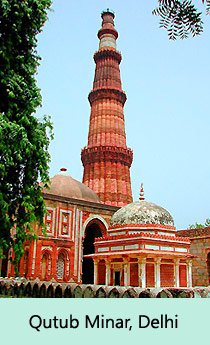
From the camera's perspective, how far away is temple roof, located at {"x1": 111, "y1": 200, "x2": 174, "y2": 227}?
18.0 meters

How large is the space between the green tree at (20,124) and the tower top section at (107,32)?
74.7 ft

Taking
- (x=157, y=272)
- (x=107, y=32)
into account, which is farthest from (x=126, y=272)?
(x=107, y=32)

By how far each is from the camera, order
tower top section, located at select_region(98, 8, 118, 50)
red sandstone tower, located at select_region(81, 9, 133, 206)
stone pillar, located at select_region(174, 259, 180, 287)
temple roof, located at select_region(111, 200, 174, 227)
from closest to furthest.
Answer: stone pillar, located at select_region(174, 259, 180, 287), temple roof, located at select_region(111, 200, 174, 227), red sandstone tower, located at select_region(81, 9, 133, 206), tower top section, located at select_region(98, 8, 118, 50)

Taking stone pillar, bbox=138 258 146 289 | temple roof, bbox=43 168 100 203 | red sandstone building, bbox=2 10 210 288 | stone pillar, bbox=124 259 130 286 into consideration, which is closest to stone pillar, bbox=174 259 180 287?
red sandstone building, bbox=2 10 210 288

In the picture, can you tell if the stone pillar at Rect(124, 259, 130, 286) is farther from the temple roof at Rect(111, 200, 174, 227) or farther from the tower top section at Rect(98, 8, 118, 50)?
the tower top section at Rect(98, 8, 118, 50)

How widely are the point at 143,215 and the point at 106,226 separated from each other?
16.0 ft

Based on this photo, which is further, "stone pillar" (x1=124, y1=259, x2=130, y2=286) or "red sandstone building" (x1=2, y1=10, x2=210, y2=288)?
"red sandstone building" (x1=2, y1=10, x2=210, y2=288)

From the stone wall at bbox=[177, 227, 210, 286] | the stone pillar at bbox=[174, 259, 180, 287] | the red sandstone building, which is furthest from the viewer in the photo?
the stone wall at bbox=[177, 227, 210, 286]

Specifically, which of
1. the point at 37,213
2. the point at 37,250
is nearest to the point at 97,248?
the point at 37,250

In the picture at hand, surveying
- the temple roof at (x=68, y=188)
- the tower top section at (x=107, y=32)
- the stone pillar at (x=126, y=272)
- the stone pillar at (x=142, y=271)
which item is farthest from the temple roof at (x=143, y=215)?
the tower top section at (x=107, y=32)

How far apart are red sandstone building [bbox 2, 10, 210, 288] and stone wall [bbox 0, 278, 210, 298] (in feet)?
15.1

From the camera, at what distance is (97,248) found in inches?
730

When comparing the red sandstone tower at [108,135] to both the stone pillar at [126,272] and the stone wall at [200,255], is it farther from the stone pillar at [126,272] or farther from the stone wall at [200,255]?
the stone pillar at [126,272]

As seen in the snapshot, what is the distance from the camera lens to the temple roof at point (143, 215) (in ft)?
58.9
